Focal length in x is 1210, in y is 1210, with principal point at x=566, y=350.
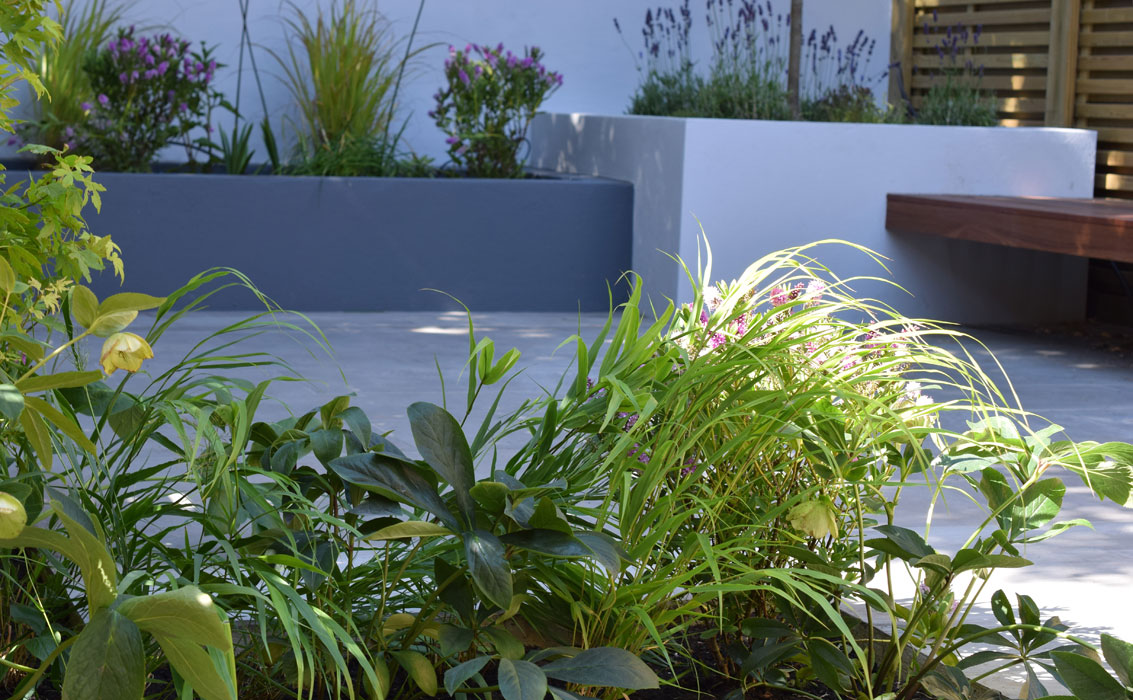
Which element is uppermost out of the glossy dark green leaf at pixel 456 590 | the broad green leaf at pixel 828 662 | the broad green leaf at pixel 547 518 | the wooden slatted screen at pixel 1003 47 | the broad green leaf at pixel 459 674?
the wooden slatted screen at pixel 1003 47

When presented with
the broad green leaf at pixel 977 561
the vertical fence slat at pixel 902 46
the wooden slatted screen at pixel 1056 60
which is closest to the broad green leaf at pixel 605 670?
the broad green leaf at pixel 977 561

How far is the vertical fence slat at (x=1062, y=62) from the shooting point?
19.9ft

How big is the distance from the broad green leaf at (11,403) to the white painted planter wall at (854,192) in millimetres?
4560

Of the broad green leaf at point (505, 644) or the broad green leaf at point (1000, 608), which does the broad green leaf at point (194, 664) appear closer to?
the broad green leaf at point (505, 644)

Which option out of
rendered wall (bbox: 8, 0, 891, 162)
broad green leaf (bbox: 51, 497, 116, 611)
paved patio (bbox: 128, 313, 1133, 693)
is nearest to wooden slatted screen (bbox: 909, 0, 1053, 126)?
rendered wall (bbox: 8, 0, 891, 162)

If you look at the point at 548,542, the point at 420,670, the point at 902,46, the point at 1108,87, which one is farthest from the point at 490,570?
the point at 902,46

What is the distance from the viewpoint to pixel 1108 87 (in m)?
5.95

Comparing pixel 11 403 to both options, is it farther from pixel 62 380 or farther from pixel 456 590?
pixel 456 590

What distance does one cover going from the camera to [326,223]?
5.64 m

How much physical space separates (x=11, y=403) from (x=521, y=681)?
52cm

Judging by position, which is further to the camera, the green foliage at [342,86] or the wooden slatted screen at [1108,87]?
the green foliage at [342,86]

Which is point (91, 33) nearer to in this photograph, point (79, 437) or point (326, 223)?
point (326, 223)

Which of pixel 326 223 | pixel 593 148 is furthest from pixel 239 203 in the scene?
pixel 593 148

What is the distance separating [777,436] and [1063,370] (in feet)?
11.9
